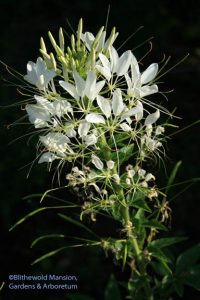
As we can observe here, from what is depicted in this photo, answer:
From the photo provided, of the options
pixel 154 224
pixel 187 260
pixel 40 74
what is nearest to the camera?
pixel 40 74

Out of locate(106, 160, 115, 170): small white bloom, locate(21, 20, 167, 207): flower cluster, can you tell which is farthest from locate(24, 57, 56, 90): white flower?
locate(106, 160, 115, 170): small white bloom

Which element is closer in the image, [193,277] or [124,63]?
[124,63]

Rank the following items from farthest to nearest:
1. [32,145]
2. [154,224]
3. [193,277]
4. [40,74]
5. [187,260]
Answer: [32,145]
[187,260]
[193,277]
[154,224]
[40,74]

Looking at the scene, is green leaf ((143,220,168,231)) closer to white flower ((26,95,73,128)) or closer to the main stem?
the main stem

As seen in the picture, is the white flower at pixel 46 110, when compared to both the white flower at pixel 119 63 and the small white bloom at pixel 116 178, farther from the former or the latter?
the small white bloom at pixel 116 178

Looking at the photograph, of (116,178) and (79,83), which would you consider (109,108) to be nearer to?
(79,83)

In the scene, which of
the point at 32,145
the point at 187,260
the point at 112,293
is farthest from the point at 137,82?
the point at 32,145

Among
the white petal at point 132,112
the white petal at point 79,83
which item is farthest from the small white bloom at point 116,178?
the white petal at point 79,83
